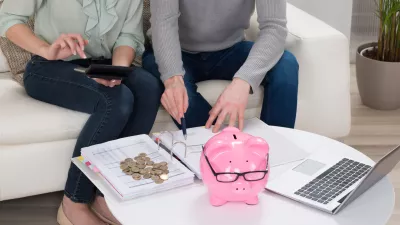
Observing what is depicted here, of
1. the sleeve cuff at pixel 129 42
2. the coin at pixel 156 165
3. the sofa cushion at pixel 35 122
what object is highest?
the sleeve cuff at pixel 129 42

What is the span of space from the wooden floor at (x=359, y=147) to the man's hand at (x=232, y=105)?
655mm

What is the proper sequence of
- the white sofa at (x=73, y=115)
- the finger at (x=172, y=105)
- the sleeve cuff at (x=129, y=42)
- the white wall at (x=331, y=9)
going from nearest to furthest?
1. the finger at (x=172, y=105)
2. the white sofa at (x=73, y=115)
3. the sleeve cuff at (x=129, y=42)
4. the white wall at (x=331, y=9)

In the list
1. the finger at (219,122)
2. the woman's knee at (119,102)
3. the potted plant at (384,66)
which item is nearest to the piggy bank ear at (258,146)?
the finger at (219,122)

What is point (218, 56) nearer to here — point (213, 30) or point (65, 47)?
point (213, 30)

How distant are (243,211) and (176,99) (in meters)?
0.56

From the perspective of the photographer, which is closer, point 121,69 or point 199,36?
point 121,69

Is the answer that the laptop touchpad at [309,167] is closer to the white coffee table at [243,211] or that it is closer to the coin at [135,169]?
the white coffee table at [243,211]

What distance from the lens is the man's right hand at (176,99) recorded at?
187 centimetres

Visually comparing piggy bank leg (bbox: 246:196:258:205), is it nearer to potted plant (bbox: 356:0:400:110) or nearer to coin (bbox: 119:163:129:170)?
coin (bbox: 119:163:129:170)

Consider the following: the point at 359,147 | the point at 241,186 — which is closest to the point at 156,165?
the point at 241,186

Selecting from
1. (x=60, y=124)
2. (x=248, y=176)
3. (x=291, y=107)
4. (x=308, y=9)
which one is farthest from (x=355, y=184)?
(x=308, y=9)

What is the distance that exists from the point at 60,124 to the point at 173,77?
1.19 ft

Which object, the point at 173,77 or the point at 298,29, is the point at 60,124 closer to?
the point at 173,77

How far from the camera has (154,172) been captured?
1545mm
